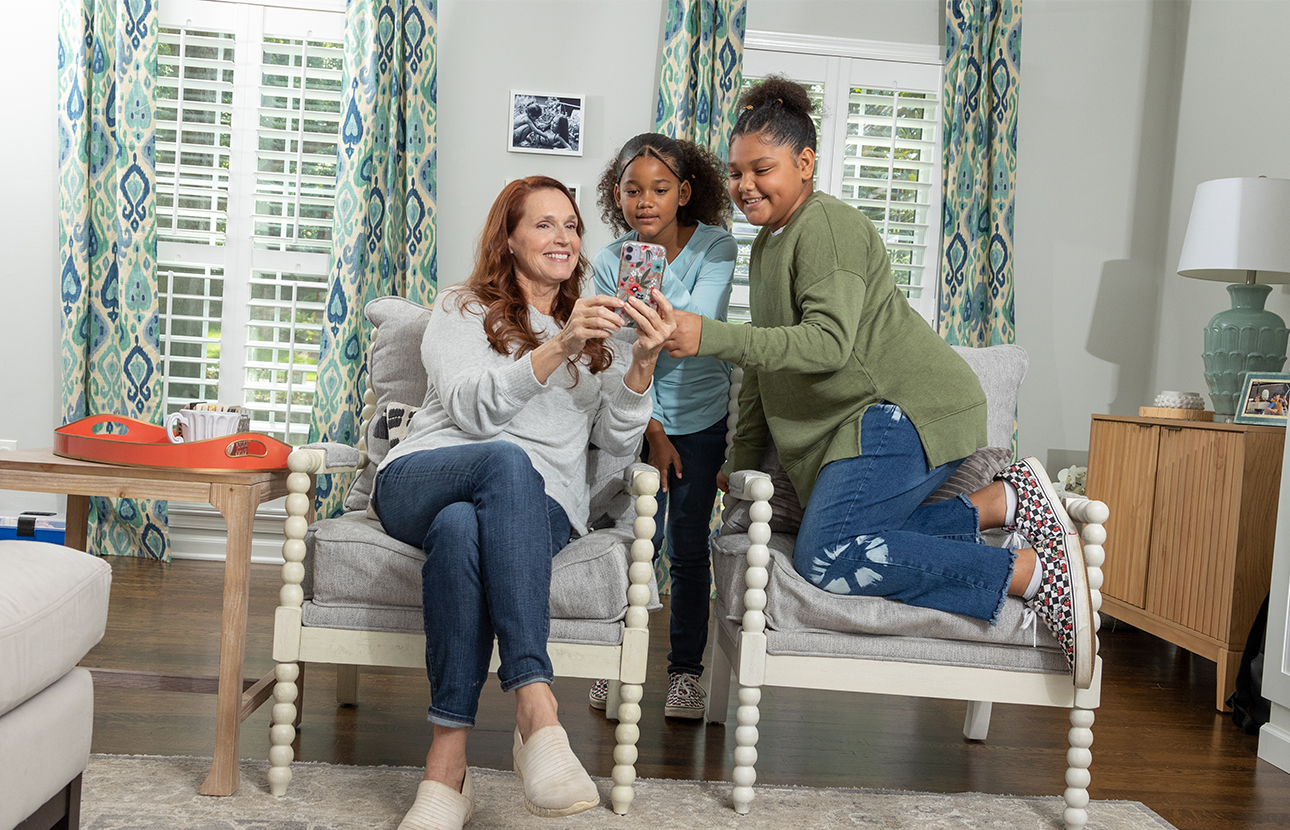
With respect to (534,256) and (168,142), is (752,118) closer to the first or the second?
(534,256)

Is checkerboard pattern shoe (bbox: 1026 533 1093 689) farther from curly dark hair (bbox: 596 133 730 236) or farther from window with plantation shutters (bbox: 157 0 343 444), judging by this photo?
window with plantation shutters (bbox: 157 0 343 444)

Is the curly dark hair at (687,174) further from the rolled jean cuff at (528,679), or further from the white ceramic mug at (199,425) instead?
the rolled jean cuff at (528,679)

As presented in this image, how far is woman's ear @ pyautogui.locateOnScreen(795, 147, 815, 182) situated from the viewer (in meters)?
1.73

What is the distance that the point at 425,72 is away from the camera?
334cm

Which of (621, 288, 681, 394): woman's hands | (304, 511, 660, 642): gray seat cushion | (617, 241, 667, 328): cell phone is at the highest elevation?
(617, 241, 667, 328): cell phone

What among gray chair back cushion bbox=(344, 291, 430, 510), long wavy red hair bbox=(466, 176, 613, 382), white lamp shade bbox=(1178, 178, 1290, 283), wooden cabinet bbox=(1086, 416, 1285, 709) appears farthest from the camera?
white lamp shade bbox=(1178, 178, 1290, 283)

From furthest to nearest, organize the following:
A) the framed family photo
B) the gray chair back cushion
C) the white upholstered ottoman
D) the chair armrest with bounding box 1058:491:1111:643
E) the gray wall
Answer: the gray wall, the framed family photo, the gray chair back cushion, the chair armrest with bounding box 1058:491:1111:643, the white upholstered ottoman

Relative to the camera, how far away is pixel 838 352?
160 centimetres

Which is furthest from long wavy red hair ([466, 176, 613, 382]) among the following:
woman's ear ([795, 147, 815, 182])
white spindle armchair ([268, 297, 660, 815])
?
woman's ear ([795, 147, 815, 182])

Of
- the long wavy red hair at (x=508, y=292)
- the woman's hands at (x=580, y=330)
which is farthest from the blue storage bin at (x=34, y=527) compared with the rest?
the woman's hands at (x=580, y=330)

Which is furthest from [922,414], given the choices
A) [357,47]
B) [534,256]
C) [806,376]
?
[357,47]

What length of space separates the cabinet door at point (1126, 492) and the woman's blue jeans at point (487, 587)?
218 centimetres

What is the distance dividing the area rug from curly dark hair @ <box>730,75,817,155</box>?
3.94 ft

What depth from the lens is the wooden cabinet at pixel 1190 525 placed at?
7.95ft
